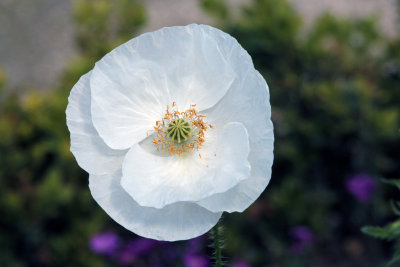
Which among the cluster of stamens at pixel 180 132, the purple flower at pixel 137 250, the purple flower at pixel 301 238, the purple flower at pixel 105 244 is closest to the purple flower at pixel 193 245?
the purple flower at pixel 137 250

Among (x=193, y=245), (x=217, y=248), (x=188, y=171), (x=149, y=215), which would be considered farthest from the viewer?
(x=193, y=245)

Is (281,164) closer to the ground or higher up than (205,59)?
higher up

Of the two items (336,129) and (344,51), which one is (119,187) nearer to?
(336,129)

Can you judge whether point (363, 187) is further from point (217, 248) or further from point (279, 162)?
point (217, 248)

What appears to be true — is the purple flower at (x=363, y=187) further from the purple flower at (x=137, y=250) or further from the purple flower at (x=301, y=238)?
the purple flower at (x=137, y=250)

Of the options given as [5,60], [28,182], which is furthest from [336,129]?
→ [5,60]

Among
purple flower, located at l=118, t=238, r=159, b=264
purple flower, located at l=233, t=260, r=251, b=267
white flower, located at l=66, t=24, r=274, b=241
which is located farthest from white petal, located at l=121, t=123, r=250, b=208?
purple flower, located at l=233, t=260, r=251, b=267

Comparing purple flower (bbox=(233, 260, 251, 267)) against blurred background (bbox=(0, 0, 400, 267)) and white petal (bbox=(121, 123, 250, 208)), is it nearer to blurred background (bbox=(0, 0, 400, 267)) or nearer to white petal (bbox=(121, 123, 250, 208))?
blurred background (bbox=(0, 0, 400, 267))

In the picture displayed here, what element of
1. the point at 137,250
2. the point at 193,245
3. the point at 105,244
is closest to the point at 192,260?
the point at 193,245
